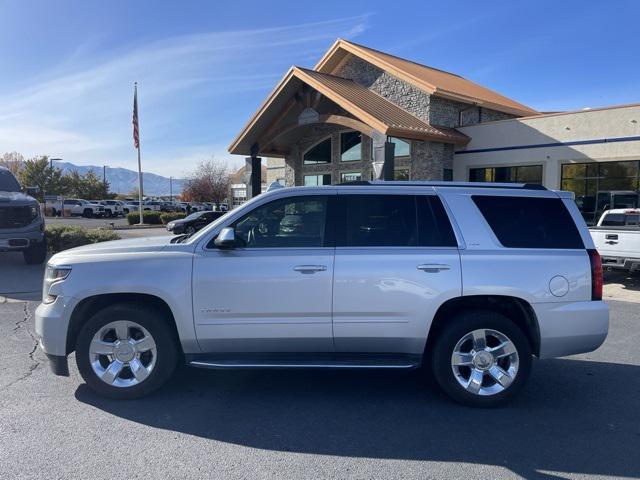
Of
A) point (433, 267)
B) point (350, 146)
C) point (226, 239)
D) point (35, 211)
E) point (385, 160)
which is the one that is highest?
point (350, 146)

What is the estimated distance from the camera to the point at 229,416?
412 cm

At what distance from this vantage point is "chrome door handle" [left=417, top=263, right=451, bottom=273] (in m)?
4.22

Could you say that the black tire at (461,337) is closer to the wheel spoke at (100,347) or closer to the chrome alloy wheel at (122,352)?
the chrome alloy wheel at (122,352)

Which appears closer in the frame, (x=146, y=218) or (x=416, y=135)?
(x=416, y=135)

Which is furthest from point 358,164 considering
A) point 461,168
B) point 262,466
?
point 262,466

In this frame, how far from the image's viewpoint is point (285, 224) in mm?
4453

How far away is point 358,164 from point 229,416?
18.2 meters

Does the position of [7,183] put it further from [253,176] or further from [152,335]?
[152,335]

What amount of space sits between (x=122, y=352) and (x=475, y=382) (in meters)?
3.01

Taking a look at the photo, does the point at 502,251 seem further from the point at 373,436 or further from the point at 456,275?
the point at 373,436

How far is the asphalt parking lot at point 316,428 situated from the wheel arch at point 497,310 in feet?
1.94

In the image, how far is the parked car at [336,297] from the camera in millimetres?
4215

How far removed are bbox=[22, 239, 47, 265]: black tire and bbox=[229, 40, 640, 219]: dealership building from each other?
929cm

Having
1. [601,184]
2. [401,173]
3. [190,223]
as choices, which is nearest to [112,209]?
[190,223]
